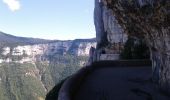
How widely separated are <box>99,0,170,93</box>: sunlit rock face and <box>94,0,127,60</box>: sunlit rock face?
42936 mm

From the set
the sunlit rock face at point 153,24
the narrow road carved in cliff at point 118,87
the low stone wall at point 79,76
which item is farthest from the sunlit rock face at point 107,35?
the sunlit rock face at point 153,24

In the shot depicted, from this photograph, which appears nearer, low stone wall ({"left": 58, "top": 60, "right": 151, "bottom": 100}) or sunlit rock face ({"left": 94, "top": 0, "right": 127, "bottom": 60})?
low stone wall ({"left": 58, "top": 60, "right": 151, "bottom": 100})

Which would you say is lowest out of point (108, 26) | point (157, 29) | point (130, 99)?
point (130, 99)

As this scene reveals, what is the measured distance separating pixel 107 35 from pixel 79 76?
199 feet

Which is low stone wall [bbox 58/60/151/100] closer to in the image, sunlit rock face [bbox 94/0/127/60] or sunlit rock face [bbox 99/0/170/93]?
sunlit rock face [bbox 99/0/170/93]

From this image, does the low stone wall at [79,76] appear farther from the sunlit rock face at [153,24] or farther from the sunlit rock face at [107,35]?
the sunlit rock face at [107,35]

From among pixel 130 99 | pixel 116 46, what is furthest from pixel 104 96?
pixel 116 46

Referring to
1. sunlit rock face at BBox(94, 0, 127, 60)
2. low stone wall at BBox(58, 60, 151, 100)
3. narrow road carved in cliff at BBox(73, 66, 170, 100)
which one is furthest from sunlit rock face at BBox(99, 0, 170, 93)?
sunlit rock face at BBox(94, 0, 127, 60)

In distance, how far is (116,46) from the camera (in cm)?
6397

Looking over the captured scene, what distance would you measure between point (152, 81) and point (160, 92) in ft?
4.45

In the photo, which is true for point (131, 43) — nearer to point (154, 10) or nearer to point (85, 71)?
point (85, 71)

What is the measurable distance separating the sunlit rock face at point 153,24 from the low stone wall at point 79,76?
221cm

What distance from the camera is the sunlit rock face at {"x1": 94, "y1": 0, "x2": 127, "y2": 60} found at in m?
62.9

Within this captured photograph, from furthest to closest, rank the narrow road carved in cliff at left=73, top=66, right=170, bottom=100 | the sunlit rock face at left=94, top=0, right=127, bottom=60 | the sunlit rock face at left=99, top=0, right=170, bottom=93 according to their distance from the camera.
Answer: the sunlit rock face at left=94, top=0, right=127, bottom=60 → the narrow road carved in cliff at left=73, top=66, right=170, bottom=100 → the sunlit rock face at left=99, top=0, right=170, bottom=93
